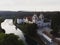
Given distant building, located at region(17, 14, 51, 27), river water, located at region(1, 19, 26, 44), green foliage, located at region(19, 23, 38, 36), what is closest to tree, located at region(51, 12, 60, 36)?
distant building, located at region(17, 14, 51, 27)

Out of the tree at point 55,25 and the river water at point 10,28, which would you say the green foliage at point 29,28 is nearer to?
the river water at point 10,28

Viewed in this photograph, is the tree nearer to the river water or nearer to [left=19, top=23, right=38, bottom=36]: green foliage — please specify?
[left=19, top=23, right=38, bottom=36]: green foliage

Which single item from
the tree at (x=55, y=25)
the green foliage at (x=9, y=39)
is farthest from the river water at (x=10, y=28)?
the tree at (x=55, y=25)

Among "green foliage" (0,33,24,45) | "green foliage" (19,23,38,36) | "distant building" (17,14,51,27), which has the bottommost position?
"green foliage" (0,33,24,45)

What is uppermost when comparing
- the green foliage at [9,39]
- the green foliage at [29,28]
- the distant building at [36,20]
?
the distant building at [36,20]

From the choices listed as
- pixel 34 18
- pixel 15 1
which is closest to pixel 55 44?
pixel 34 18

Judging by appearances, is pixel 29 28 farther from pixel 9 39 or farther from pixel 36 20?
pixel 9 39

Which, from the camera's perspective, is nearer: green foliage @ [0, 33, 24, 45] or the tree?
green foliage @ [0, 33, 24, 45]
